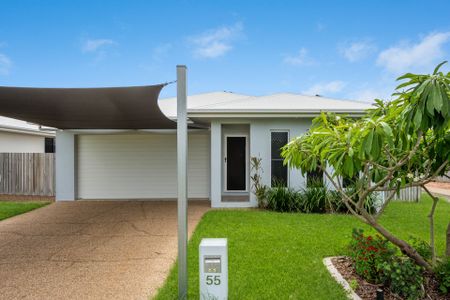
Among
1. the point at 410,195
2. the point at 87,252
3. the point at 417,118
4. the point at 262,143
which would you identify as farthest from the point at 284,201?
the point at 417,118

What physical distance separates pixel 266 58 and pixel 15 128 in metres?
13.3

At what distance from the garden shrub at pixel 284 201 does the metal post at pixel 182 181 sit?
564 cm

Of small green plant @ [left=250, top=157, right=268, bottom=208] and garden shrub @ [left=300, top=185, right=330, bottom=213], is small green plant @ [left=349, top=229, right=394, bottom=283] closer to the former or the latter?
garden shrub @ [left=300, top=185, right=330, bottom=213]

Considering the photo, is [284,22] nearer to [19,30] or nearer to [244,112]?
[244,112]

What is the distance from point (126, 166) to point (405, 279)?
33.1ft

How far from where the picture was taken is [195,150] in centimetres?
1112

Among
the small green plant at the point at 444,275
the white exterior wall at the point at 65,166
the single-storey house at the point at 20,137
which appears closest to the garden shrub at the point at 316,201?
the small green plant at the point at 444,275

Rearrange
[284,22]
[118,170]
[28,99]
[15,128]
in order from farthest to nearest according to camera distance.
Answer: [15,128]
[118,170]
[284,22]
[28,99]

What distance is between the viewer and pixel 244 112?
876cm

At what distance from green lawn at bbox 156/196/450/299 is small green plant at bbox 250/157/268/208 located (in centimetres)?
64

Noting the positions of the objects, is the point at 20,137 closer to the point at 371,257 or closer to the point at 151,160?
the point at 151,160

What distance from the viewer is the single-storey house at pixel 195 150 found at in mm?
9016

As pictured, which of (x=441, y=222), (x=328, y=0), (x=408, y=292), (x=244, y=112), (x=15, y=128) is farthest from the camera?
(x=15, y=128)

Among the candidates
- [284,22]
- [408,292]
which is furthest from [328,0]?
[408,292]
